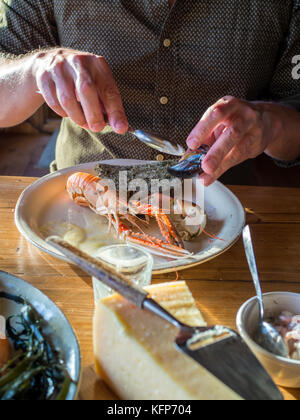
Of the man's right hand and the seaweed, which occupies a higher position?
the man's right hand

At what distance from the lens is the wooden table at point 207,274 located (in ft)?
3.00

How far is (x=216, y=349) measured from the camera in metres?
0.61

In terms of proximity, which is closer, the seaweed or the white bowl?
the white bowl

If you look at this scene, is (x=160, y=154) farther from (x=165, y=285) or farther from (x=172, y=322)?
(x=172, y=322)

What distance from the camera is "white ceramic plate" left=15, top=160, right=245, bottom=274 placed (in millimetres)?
1154

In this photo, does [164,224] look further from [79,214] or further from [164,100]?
[164,100]

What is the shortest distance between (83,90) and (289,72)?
103 cm

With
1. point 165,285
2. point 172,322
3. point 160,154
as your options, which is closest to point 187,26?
point 160,154

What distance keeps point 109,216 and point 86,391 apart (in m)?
0.70

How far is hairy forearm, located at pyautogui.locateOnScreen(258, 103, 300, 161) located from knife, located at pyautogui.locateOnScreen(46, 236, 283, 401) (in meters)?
0.98

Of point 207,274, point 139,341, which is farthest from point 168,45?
point 139,341

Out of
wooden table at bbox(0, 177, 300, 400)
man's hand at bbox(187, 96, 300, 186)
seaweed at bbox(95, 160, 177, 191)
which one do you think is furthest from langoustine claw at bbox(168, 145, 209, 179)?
wooden table at bbox(0, 177, 300, 400)

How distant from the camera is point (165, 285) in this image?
2.64ft

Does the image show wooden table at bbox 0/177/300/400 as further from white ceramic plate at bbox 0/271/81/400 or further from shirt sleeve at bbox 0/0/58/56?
shirt sleeve at bbox 0/0/58/56
